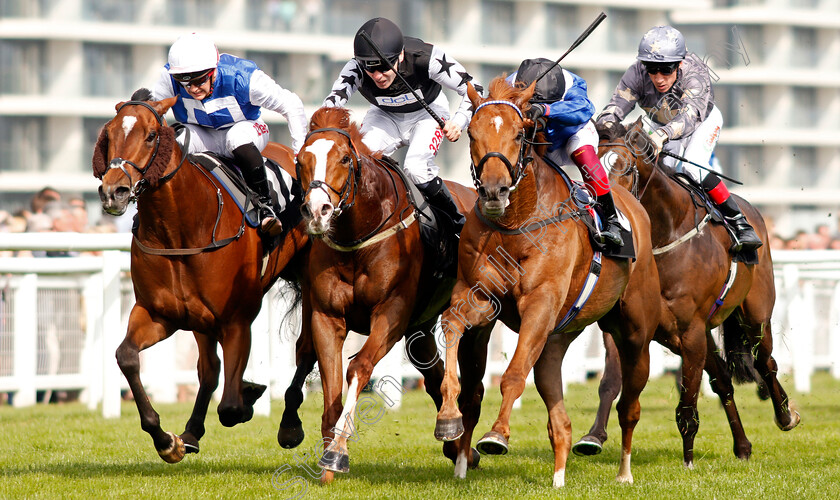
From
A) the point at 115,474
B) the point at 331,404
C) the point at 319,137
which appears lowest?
the point at 115,474

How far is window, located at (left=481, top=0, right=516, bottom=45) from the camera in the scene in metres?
41.4

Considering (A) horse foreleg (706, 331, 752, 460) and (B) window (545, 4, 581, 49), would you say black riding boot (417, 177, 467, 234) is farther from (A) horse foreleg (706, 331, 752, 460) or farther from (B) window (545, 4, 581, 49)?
(B) window (545, 4, 581, 49)

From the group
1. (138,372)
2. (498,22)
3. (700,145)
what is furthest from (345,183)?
(498,22)

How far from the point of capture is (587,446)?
23.3ft

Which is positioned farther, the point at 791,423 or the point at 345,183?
the point at 791,423

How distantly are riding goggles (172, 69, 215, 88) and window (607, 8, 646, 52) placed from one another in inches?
1501

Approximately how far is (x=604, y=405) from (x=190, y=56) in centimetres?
371

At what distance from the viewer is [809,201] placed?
148 ft

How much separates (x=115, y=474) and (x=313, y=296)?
1674mm

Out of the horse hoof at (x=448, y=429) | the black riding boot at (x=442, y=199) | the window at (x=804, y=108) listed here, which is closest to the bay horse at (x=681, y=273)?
the black riding boot at (x=442, y=199)

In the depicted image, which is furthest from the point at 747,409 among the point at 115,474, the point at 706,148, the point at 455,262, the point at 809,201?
the point at 809,201

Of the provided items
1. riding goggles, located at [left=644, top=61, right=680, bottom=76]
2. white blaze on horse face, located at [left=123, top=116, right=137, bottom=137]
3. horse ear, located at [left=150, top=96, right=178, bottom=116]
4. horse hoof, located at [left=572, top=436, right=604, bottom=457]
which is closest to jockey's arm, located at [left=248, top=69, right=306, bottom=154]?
horse ear, located at [left=150, top=96, right=178, bottom=116]

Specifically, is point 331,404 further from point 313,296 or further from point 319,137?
point 319,137

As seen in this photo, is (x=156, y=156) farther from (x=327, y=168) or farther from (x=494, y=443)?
(x=494, y=443)
